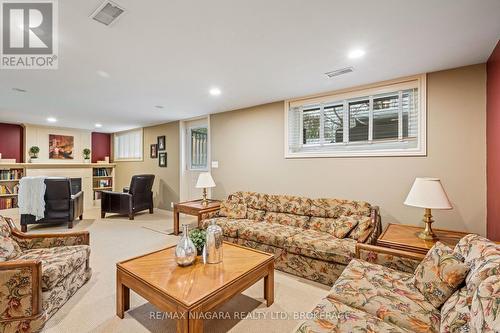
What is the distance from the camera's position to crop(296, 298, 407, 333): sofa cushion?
124 cm

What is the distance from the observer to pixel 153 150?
645 cm

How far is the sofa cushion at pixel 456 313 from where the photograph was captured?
1158 mm

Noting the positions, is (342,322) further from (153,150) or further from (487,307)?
(153,150)

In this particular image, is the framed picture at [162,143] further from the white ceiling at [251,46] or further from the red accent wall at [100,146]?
the red accent wall at [100,146]

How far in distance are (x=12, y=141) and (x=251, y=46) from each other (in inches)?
289

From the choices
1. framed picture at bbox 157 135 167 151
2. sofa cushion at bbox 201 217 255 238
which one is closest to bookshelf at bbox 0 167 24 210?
framed picture at bbox 157 135 167 151

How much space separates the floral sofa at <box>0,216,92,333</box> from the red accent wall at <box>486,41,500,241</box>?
3.94 meters

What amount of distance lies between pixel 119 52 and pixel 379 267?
3.13 meters

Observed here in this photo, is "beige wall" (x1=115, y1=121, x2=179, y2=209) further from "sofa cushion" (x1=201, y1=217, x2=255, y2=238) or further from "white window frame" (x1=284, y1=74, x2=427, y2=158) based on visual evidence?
"white window frame" (x1=284, y1=74, x2=427, y2=158)

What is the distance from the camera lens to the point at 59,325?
1.86 m

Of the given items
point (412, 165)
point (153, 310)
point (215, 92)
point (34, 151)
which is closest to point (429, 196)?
point (412, 165)

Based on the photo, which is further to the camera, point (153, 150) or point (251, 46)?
point (153, 150)

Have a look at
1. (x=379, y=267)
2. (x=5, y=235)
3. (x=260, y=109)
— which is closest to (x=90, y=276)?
(x=5, y=235)

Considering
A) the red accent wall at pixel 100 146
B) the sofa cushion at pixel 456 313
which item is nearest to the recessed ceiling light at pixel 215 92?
the sofa cushion at pixel 456 313
